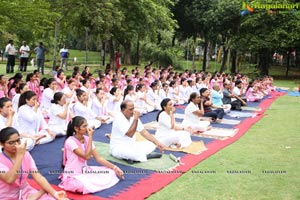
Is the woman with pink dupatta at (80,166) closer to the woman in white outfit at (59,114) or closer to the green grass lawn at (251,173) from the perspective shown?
the green grass lawn at (251,173)

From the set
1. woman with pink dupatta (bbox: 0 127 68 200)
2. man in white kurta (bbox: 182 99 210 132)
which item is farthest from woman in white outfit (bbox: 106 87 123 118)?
woman with pink dupatta (bbox: 0 127 68 200)

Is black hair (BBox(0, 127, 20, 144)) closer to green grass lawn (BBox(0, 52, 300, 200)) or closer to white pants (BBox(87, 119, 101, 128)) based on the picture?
green grass lawn (BBox(0, 52, 300, 200))

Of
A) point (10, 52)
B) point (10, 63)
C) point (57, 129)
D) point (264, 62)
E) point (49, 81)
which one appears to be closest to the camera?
point (57, 129)

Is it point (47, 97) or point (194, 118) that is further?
point (47, 97)

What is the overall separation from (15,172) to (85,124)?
49.1 inches

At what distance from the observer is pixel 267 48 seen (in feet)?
71.7

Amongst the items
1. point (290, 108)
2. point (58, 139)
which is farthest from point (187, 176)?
point (290, 108)

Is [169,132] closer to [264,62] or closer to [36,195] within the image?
[36,195]

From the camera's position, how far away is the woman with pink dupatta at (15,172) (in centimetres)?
358

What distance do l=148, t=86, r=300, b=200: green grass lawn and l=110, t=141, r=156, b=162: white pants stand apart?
2.57 ft

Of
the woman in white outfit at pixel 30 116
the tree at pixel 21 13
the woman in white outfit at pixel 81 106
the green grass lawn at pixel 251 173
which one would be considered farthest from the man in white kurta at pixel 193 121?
the tree at pixel 21 13

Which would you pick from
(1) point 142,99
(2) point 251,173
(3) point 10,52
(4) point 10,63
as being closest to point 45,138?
(2) point 251,173

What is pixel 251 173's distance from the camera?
18.1 ft

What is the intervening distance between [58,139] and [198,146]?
8.73 ft
